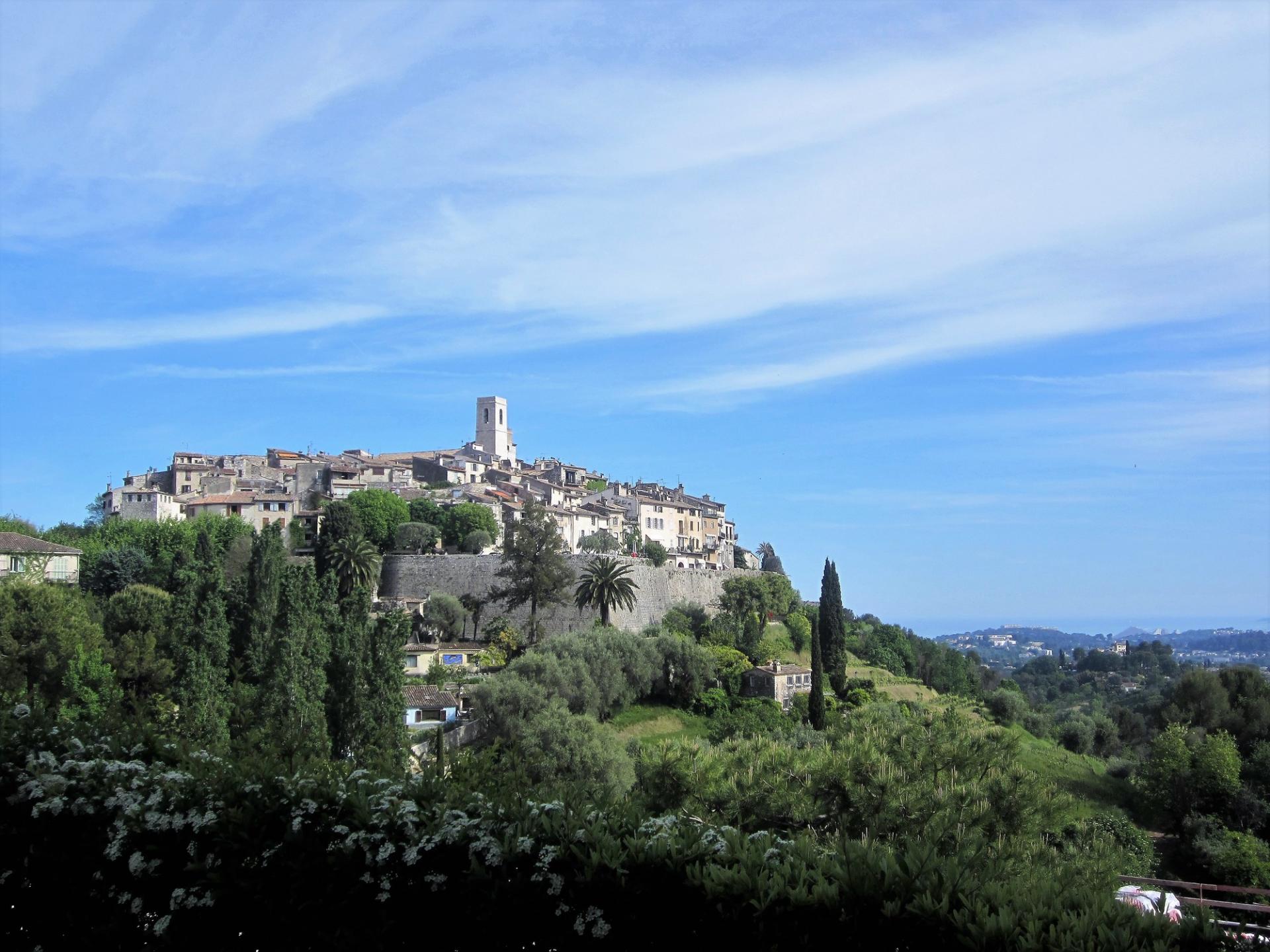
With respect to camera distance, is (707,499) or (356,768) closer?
(356,768)

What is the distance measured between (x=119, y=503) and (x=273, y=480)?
405 inches

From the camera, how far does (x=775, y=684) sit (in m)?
48.7

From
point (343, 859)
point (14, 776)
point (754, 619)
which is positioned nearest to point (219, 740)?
point (14, 776)

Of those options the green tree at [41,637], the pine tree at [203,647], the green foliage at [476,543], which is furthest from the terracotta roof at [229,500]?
the green tree at [41,637]

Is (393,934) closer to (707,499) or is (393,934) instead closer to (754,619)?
(754,619)

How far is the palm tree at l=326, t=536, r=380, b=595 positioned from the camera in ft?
159

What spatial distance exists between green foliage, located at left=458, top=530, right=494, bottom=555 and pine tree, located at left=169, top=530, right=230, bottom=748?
20793 mm

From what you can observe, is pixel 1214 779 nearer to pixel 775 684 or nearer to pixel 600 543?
pixel 775 684

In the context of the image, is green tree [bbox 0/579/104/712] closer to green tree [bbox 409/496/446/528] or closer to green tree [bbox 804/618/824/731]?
green tree [bbox 804/618/824/731]

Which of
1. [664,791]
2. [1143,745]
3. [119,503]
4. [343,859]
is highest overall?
[119,503]

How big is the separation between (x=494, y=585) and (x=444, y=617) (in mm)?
4037

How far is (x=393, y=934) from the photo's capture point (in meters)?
6.46

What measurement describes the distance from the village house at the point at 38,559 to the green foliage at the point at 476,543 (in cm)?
2030

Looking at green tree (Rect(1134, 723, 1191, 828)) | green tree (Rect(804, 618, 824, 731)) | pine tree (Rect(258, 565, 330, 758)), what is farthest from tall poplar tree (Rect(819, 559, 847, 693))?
pine tree (Rect(258, 565, 330, 758))
